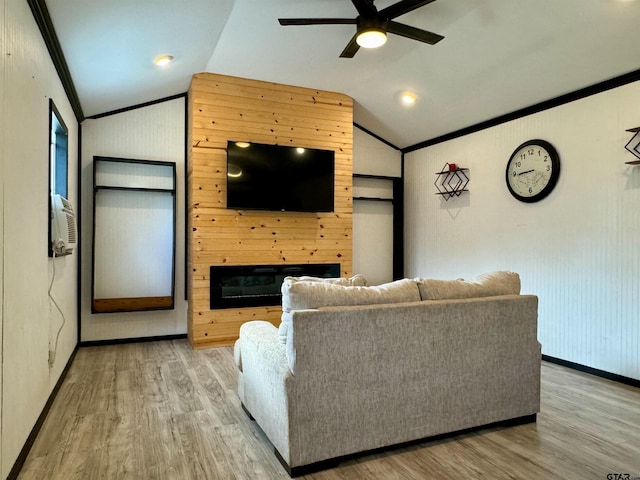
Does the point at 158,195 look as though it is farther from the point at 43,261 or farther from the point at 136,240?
the point at 43,261

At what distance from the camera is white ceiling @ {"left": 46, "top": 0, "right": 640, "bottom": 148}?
119 inches

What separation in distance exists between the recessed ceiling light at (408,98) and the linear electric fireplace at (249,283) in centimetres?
220

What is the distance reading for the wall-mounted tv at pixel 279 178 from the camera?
15.2 ft

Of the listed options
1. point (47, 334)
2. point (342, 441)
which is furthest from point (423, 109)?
point (47, 334)

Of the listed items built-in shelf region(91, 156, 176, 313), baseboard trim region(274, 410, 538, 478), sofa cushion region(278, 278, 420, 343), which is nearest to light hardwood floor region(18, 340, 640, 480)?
baseboard trim region(274, 410, 538, 478)

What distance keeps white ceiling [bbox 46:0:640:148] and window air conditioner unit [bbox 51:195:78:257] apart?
113 centimetres

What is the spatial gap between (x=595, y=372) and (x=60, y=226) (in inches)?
178

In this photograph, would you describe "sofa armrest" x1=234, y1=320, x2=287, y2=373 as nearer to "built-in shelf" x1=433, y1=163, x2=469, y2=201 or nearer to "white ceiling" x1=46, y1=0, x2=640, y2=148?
"white ceiling" x1=46, y1=0, x2=640, y2=148

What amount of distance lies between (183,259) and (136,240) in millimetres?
563

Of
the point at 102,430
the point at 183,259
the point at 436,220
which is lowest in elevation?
the point at 102,430

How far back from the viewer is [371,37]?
2.93 m

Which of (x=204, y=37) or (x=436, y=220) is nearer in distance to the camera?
(x=204, y=37)

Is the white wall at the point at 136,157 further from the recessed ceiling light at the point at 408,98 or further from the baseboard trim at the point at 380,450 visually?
the baseboard trim at the point at 380,450

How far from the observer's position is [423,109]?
5.10 metres
